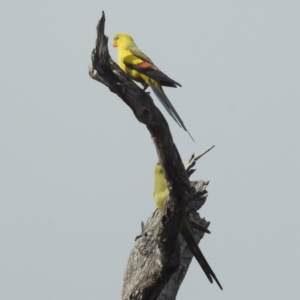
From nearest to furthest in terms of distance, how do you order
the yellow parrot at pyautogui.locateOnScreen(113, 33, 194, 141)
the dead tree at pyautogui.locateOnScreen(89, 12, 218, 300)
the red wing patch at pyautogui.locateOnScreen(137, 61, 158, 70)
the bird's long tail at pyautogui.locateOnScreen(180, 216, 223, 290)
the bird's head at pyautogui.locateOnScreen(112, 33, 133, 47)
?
the dead tree at pyautogui.locateOnScreen(89, 12, 218, 300) → the bird's long tail at pyautogui.locateOnScreen(180, 216, 223, 290) → the yellow parrot at pyautogui.locateOnScreen(113, 33, 194, 141) → the red wing patch at pyautogui.locateOnScreen(137, 61, 158, 70) → the bird's head at pyautogui.locateOnScreen(112, 33, 133, 47)

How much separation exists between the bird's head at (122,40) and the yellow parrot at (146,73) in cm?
34

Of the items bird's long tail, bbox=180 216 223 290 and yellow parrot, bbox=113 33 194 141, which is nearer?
bird's long tail, bbox=180 216 223 290

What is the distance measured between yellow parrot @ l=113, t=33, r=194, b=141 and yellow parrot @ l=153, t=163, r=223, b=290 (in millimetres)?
646

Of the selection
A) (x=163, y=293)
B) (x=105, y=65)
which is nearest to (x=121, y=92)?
(x=105, y=65)

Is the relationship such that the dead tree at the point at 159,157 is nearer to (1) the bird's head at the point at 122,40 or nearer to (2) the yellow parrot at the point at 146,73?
(2) the yellow parrot at the point at 146,73

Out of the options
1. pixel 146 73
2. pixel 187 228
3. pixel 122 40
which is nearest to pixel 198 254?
pixel 187 228

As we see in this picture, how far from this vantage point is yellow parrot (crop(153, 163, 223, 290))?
6719mm

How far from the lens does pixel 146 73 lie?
7191mm

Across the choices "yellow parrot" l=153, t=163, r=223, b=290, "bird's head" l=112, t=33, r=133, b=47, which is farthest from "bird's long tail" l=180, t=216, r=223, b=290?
"bird's head" l=112, t=33, r=133, b=47

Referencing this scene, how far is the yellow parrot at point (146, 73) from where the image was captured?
22.9 feet

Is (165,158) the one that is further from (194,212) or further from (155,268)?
(194,212)

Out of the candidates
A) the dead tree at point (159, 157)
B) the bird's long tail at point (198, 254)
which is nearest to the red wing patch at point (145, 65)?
the dead tree at point (159, 157)

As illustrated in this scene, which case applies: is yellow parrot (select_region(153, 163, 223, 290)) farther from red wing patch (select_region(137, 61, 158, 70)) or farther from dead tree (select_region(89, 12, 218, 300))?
red wing patch (select_region(137, 61, 158, 70))

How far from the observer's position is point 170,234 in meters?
6.21
